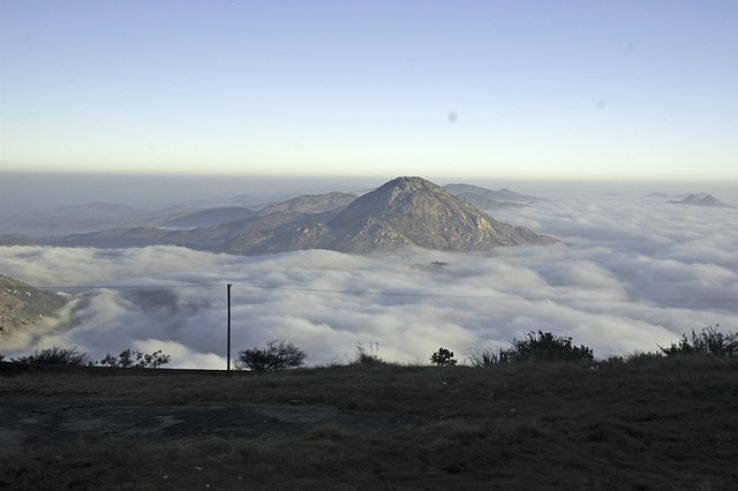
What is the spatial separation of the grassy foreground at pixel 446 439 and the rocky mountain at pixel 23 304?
313 feet

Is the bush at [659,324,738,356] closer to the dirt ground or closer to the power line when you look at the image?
the dirt ground

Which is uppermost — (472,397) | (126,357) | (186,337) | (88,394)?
(472,397)

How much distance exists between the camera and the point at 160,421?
34.7 ft

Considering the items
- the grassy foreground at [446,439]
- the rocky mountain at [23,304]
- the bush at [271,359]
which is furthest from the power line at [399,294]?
the grassy foreground at [446,439]

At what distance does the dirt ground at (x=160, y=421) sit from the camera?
9609 millimetres

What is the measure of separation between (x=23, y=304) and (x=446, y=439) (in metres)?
123

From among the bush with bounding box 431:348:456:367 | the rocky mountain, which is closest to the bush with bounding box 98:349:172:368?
the bush with bounding box 431:348:456:367

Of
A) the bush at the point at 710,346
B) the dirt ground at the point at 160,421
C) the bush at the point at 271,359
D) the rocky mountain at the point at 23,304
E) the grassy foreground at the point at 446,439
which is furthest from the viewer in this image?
the rocky mountain at the point at 23,304

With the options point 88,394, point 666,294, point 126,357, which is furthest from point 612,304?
point 88,394

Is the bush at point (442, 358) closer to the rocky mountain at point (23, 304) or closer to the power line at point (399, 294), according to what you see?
the rocky mountain at point (23, 304)

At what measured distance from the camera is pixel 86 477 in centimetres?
688

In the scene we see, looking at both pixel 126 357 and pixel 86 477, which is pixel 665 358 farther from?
pixel 126 357

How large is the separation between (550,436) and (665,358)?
7.34 m

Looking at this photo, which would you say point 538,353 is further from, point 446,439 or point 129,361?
point 129,361
